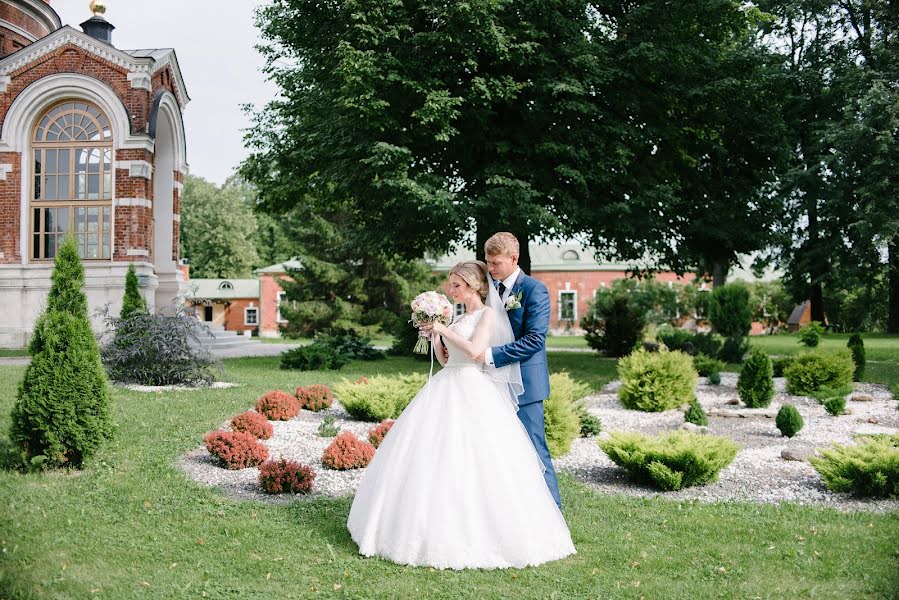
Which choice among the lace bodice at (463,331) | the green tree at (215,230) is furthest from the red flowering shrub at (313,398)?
the green tree at (215,230)

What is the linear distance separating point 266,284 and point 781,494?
45201mm

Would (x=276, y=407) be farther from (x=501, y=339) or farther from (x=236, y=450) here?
(x=501, y=339)

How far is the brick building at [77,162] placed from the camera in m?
21.8

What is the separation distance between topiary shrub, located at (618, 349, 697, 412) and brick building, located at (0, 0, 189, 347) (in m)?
16.2

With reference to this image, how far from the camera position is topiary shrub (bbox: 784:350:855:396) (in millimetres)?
12930

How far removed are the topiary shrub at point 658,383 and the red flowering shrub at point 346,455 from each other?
18.6 ft

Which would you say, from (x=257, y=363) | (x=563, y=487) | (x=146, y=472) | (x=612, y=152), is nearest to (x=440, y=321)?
(x=563, y=487)

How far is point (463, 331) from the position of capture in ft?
16.3

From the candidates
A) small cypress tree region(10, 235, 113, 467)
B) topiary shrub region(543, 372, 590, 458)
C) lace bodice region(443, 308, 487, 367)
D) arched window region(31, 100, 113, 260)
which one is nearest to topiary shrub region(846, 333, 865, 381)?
topiary shrub region(543, 372, 590, 458)

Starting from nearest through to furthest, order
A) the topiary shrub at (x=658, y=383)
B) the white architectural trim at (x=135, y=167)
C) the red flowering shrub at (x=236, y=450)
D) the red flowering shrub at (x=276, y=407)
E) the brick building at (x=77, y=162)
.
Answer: the red flowering shrub at (x=236, y=450) < the red flowering shrub at (x=276, y=407) < the topiary shrub at (x=658, y=383) < the brick building at (x=77, y=162) < the white architectural trim at (x=135, y=167)

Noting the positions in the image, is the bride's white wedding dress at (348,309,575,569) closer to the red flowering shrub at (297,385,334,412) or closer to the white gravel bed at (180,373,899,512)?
the white gravel bed at (180,373,899,512)

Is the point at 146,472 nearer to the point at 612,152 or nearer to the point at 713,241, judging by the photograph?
the point at 612,152

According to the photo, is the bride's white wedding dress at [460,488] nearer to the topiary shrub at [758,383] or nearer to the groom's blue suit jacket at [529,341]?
the groom's blue suit jacket at [529,341]

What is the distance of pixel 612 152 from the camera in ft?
52.3
